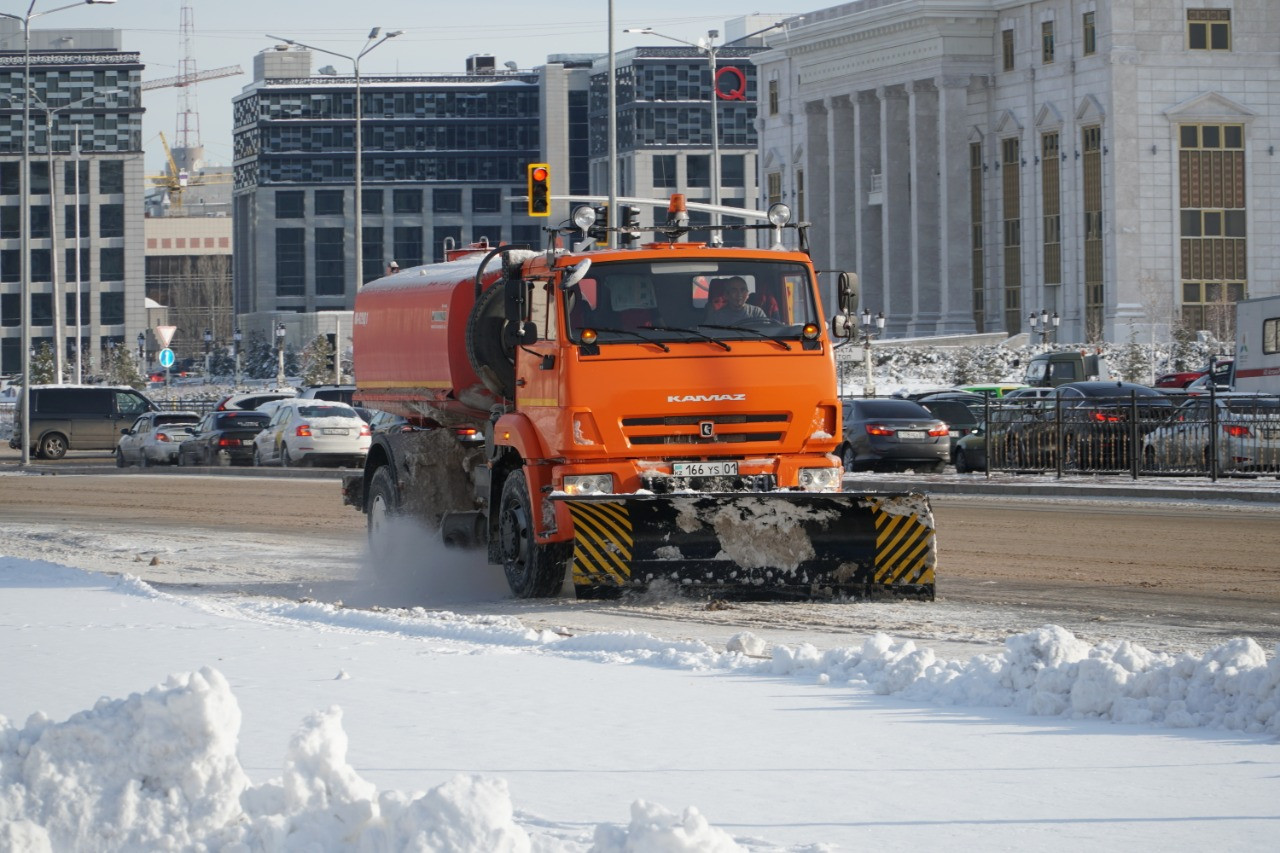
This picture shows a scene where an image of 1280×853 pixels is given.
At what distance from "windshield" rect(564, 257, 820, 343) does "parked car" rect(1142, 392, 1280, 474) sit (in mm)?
18366

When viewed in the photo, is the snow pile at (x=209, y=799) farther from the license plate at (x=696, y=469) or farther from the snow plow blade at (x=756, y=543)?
the license plate at (x=696, y=469)

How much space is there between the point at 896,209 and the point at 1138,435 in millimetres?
86459

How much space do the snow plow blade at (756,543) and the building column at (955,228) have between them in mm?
98900

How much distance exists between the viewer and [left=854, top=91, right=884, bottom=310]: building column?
399ft

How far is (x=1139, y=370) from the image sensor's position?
79.9 m

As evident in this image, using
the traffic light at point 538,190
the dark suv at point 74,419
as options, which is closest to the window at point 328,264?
the dark suv at point 74,419

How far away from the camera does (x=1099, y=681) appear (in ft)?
31.9

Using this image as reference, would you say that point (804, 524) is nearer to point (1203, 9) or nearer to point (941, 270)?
point (1203, 9)

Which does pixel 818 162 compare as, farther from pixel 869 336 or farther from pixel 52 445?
pixel 869 336

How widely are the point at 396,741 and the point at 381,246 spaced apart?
6809 inches

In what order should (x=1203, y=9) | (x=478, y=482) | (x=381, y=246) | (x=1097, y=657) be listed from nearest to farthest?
1. (x=1097, y=657)
2. (x=478, y=482)
3. (x=1203, y=9)
4. (x=381, y=246)

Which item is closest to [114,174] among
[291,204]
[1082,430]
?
[291,204]

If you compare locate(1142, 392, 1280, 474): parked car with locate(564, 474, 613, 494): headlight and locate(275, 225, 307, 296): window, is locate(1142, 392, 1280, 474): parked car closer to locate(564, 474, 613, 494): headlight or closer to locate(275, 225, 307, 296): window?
locate(564, 474, 613, 494): headlight

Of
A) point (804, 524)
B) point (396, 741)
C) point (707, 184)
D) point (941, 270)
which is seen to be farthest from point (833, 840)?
point (707, 184)
